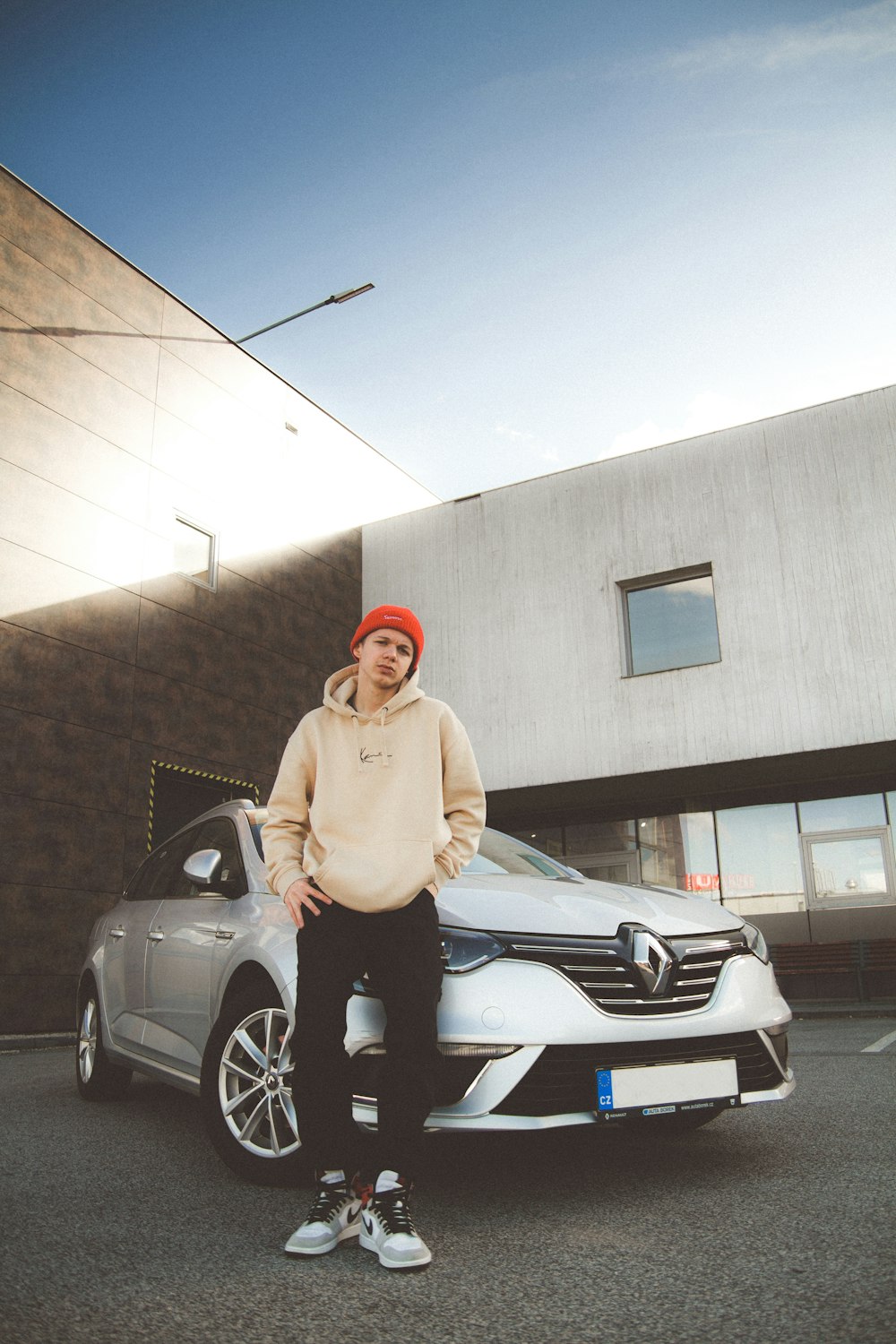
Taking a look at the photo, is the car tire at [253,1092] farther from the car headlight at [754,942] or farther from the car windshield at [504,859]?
the car headlight at [754,942]

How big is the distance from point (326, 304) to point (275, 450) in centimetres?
403

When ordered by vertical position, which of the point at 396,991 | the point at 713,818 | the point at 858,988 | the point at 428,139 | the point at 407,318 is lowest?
the point at 858,988


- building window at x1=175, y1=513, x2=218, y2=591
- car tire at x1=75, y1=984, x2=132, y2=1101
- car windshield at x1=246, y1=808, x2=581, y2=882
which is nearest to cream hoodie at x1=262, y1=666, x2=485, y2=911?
car windshield at x1=246, y1=808, x2=581, y2=882

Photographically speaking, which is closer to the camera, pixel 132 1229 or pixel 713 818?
pixel 132 1229

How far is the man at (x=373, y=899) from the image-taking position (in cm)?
258

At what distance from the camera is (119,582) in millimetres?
13062

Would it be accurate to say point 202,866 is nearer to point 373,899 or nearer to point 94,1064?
point 373,899

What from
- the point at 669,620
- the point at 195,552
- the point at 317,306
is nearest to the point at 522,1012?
the point at 317,306

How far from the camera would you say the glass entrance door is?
623 inches

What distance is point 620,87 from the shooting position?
30.4 feet

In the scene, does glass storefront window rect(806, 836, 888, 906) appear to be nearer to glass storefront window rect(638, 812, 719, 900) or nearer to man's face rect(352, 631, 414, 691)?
glass storefront window rect(638, 812, 719, 900)

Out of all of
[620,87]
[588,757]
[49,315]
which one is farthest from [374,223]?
[588,757]

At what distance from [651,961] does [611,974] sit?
0.16m

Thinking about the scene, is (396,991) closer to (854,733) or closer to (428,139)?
(428,139)
